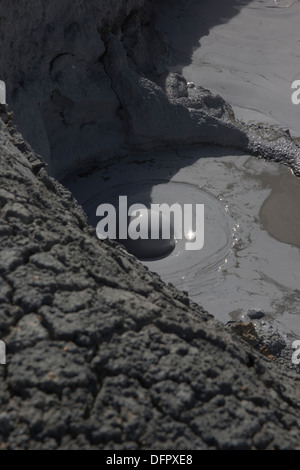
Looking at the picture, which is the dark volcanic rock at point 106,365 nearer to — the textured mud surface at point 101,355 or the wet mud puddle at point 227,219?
the textured mud surface at point 101,355

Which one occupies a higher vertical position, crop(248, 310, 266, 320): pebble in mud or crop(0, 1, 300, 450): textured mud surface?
crop(248, 310, 266, 320): pebble in mud

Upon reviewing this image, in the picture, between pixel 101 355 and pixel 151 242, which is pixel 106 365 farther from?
pixel 151 242

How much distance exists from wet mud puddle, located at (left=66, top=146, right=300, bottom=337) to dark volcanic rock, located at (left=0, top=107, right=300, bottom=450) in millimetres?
1856

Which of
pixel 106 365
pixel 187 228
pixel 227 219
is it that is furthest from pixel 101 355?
pixel 227 219

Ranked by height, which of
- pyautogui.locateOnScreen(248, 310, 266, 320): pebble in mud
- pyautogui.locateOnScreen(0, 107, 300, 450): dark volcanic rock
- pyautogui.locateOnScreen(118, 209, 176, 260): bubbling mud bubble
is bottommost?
pyautogui.locateOnScreen(0, 107, 300, 450): dark volcanic rock

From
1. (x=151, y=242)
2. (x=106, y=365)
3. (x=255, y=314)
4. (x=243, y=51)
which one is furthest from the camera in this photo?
(x=243, y=51)

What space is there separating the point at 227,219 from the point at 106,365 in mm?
3045

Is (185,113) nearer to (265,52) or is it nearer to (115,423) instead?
(265,52)

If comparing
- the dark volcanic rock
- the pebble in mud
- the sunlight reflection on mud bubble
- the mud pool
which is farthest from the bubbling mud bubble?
the dark volcanic rock

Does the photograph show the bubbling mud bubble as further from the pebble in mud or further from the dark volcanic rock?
the dark volcanic rock

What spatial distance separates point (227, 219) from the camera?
4.90 metres

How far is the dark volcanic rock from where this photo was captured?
185 centimetres

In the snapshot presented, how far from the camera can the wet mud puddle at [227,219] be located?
4.29 m
